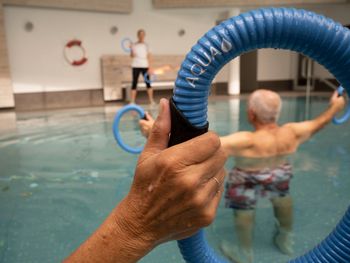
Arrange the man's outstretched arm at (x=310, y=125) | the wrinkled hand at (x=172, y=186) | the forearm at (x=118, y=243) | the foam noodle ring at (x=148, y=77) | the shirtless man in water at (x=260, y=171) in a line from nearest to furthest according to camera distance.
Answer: the wrinkled hand at (x=172, y=186)
the forearm at (x=118, y=243)
the shirtless man in water at (x=260, y=171)
the man's outstretched arm at (x=310, y=125)
the foam noodle ring at (x=148, y=77)

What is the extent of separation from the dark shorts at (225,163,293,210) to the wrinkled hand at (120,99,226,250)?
1732 millimetres

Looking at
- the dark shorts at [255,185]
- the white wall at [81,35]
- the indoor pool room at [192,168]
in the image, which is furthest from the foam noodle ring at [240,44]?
the white wall at [81,35]

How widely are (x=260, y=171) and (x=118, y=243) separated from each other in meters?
1.83

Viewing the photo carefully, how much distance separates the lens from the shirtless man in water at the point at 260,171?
2.54m

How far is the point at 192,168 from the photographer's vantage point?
0.78 m

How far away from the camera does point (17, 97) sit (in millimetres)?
10742

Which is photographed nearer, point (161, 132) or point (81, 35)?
point (161, 132)

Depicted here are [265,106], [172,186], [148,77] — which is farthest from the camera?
[148,77]

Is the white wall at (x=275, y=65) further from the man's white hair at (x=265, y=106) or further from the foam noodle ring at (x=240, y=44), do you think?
the foam noodle ring at (x=240, y=44)

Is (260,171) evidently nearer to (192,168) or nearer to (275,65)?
(192,168)

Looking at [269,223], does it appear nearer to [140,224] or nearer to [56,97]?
[140,224]

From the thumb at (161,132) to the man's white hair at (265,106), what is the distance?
1.78m

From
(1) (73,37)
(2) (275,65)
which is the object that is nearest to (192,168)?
(1) (73,37)

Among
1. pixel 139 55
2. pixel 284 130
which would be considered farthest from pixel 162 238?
pixel 139 55
